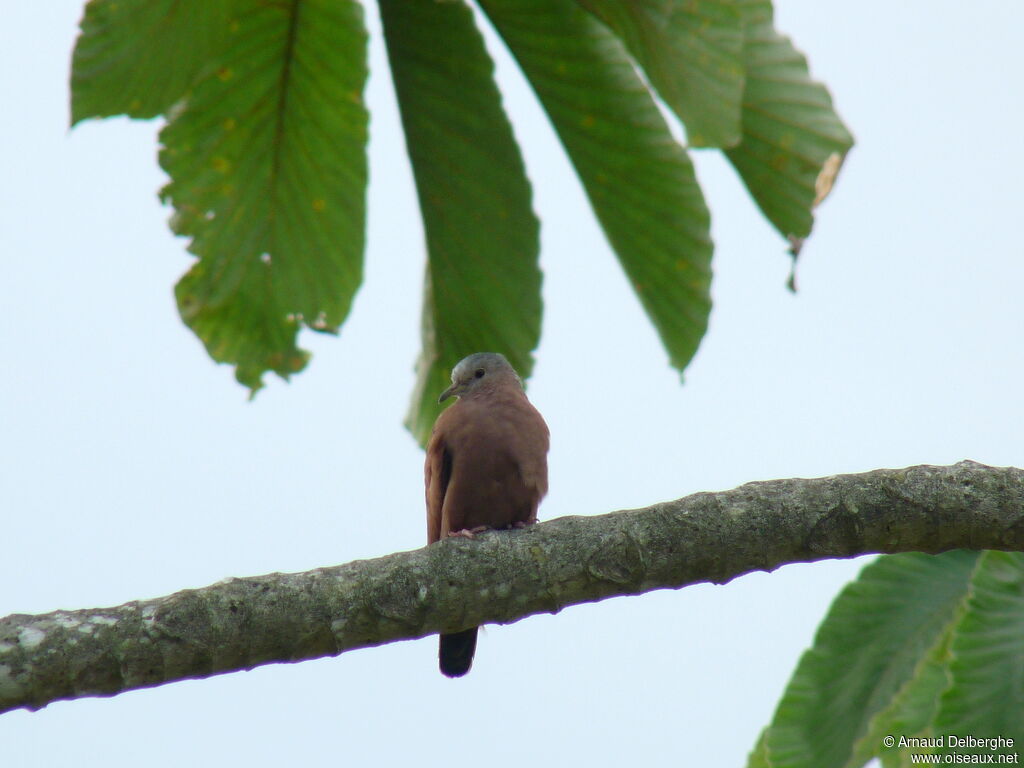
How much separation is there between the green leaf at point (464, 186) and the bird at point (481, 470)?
0.46m

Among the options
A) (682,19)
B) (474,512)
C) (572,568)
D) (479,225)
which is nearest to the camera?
(572,568)

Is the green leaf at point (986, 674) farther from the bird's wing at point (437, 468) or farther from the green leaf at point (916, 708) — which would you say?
the bird's wing at point (437, 468)

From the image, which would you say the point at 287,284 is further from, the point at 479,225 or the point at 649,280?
the point at 649,280

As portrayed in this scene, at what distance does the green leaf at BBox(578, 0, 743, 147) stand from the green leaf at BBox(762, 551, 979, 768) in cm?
158

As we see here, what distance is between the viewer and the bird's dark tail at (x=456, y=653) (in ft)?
14.3

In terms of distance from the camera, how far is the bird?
439 centimetres

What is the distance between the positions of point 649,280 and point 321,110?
1281 mm

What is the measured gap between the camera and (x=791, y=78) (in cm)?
341

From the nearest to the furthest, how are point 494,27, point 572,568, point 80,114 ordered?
point 572,568
point 80,114
point 494,27

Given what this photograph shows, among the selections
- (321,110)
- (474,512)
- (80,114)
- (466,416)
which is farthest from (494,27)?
(474,512)

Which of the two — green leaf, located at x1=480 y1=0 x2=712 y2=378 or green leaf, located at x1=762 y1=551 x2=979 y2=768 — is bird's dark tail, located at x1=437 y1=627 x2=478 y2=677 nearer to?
green leaf, located at x1=762 y1=551 x2=979 y2=768

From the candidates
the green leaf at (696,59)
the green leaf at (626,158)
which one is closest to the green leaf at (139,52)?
the green leaf at (626,158)

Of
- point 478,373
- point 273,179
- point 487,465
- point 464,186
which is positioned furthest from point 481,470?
point 273,179

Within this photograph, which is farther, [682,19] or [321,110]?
[321,110]
